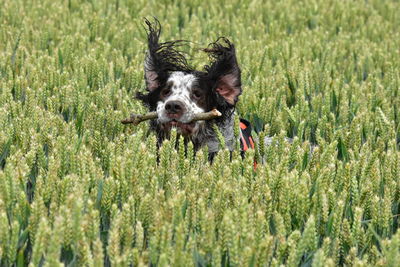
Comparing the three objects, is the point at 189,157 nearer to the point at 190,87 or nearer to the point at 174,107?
the point at 174,107

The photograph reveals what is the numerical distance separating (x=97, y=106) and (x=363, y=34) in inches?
161

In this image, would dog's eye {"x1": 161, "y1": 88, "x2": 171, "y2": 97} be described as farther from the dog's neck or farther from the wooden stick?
the dog's neck

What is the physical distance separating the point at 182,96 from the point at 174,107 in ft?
0.61

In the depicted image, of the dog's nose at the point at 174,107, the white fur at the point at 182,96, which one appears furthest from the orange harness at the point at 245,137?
the dog's nose at the point at 174,107

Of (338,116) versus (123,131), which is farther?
(338,116)

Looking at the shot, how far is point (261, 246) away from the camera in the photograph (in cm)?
242

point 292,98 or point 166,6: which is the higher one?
point 166,6

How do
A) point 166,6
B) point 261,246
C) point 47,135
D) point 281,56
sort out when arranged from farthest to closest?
1. point 166,6
2. point 281,56
3. point 47,135
4. point 261,246

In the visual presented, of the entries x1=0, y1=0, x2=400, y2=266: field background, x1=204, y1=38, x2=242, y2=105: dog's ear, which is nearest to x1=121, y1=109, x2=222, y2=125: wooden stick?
x1=0, y1=0, x2=400, y2=266: field background

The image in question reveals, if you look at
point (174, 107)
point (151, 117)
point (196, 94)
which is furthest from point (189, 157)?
point (196, 94)

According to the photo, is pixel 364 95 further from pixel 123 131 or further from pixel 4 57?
pixel 4 57

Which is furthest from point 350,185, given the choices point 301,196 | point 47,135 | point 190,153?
point 47,135

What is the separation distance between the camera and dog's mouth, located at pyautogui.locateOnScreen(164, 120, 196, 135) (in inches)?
159

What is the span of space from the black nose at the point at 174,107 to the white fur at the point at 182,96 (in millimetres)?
31
